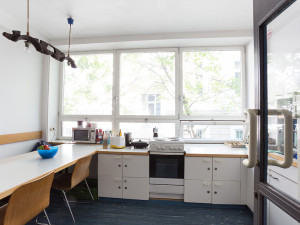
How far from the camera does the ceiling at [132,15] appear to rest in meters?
2.26

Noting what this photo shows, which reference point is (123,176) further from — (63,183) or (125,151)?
(63,183)

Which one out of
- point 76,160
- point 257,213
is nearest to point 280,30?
point 257,213

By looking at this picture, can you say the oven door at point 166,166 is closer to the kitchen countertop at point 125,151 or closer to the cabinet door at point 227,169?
the kitchen countertop at point 125,151

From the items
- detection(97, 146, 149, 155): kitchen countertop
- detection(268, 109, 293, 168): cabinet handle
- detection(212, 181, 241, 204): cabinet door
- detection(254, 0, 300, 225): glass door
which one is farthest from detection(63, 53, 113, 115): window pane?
detection(268, 109, 293, 168): cabinet handle

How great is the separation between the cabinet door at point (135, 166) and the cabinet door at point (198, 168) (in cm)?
56

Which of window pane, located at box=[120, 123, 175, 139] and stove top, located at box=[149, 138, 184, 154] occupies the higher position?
window pane, located at box=[120, 123, 175, 139]

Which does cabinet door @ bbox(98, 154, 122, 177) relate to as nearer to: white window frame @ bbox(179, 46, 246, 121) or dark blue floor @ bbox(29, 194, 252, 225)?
dark blue floor @ bbox(29, 194, 252, 225)

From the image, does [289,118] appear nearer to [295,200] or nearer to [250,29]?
[295,200]

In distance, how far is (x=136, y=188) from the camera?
251 centimetres

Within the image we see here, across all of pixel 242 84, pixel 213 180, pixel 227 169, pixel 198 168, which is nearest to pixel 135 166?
pixel 198 168

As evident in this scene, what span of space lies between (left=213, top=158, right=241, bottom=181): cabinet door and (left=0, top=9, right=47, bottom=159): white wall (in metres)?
2.96

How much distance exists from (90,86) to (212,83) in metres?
2.28

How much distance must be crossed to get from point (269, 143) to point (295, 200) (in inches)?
10.4

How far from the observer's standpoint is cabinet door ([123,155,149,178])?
2498 mm
